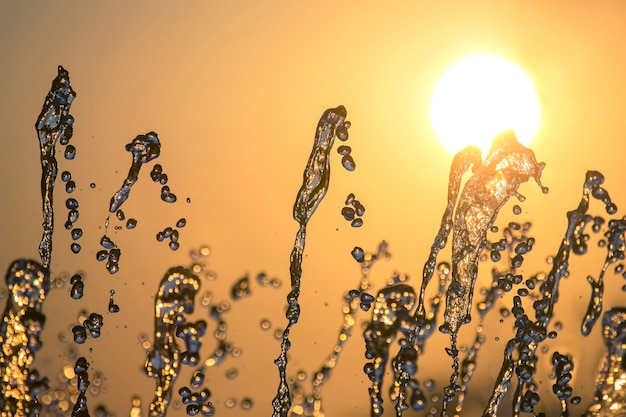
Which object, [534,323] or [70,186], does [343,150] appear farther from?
A: [534,323]

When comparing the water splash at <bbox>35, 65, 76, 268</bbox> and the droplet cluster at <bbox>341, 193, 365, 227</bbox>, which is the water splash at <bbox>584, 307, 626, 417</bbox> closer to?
the droplet cluster at <bbox>341, 193, 365, 227</bbox>

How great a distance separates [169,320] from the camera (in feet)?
13.8

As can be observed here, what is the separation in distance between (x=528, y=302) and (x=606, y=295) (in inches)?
19.7

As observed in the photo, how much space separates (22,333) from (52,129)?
3.82 feet

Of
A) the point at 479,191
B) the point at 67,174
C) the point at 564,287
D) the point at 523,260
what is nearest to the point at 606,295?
the point at 564,287

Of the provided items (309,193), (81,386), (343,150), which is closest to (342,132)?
(343,150)

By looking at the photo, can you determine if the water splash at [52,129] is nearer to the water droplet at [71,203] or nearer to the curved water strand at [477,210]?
the water droplet at [71,203]

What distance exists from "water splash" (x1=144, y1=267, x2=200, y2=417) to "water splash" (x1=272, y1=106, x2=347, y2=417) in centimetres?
53

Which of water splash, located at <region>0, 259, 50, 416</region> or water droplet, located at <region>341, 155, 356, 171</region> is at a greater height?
water droplet, located at <region>341, 155, 356, 171</region>

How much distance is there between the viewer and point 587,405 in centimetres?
455

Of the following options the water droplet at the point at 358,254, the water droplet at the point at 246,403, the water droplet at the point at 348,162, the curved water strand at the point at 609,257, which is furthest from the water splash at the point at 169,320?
the curved water strand at the point at 609,257

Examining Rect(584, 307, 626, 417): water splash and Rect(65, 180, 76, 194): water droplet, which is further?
Rect(584, 307, 626, 417): water splash

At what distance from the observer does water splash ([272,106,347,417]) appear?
378cm

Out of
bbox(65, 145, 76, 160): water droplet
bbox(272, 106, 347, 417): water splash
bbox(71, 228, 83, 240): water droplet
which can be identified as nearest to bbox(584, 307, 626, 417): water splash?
bbox(272, 106, 347, 417): water splash
